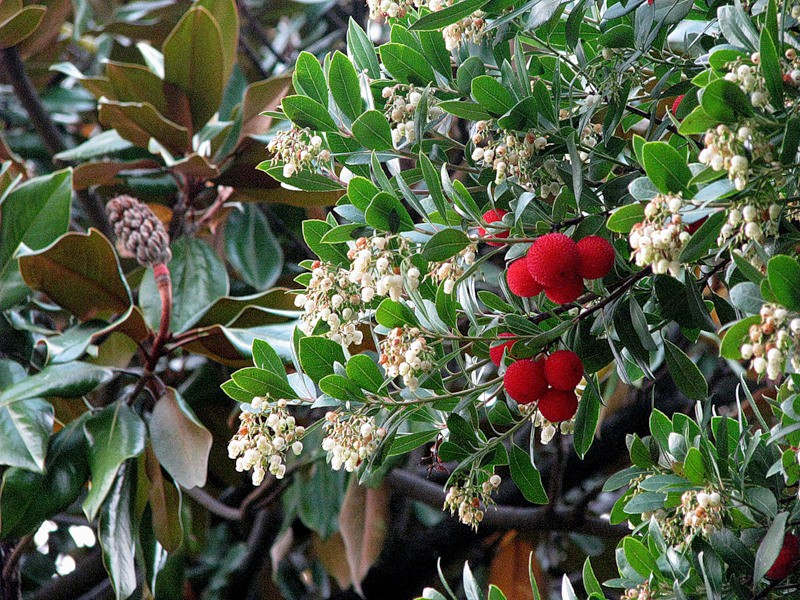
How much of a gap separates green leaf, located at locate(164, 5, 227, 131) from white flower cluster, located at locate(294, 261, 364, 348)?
1027 mm

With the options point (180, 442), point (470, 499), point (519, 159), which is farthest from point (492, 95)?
point (180, 442)

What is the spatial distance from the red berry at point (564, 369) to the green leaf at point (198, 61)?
1.14 meters

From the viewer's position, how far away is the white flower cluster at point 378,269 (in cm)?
69

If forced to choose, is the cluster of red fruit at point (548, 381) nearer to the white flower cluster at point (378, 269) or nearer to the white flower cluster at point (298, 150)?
the white flower cluster at point (378, 269)

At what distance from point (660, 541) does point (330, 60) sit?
529 mm

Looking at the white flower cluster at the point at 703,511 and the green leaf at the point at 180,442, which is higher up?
the white flower cluster at the point at 703,511

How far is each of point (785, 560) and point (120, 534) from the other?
956 mm

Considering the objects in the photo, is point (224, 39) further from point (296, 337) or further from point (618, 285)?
point (618, 285)

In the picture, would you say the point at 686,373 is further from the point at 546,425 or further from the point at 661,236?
the point at 661,236

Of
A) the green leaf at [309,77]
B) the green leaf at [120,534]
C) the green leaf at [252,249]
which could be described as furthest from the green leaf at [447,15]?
the green leaf at [252,249]

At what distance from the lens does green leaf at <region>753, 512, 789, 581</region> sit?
701 mm

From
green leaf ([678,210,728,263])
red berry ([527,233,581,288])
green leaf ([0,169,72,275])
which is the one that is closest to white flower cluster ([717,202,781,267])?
green leaf ([678,210,728,263])

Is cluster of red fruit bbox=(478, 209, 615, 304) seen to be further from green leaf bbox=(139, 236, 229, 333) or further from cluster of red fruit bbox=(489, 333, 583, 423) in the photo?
green leaf bbox=(139, 236, 229, 333)

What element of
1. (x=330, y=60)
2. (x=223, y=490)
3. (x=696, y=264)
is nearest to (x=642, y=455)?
(x=696, y=264)
